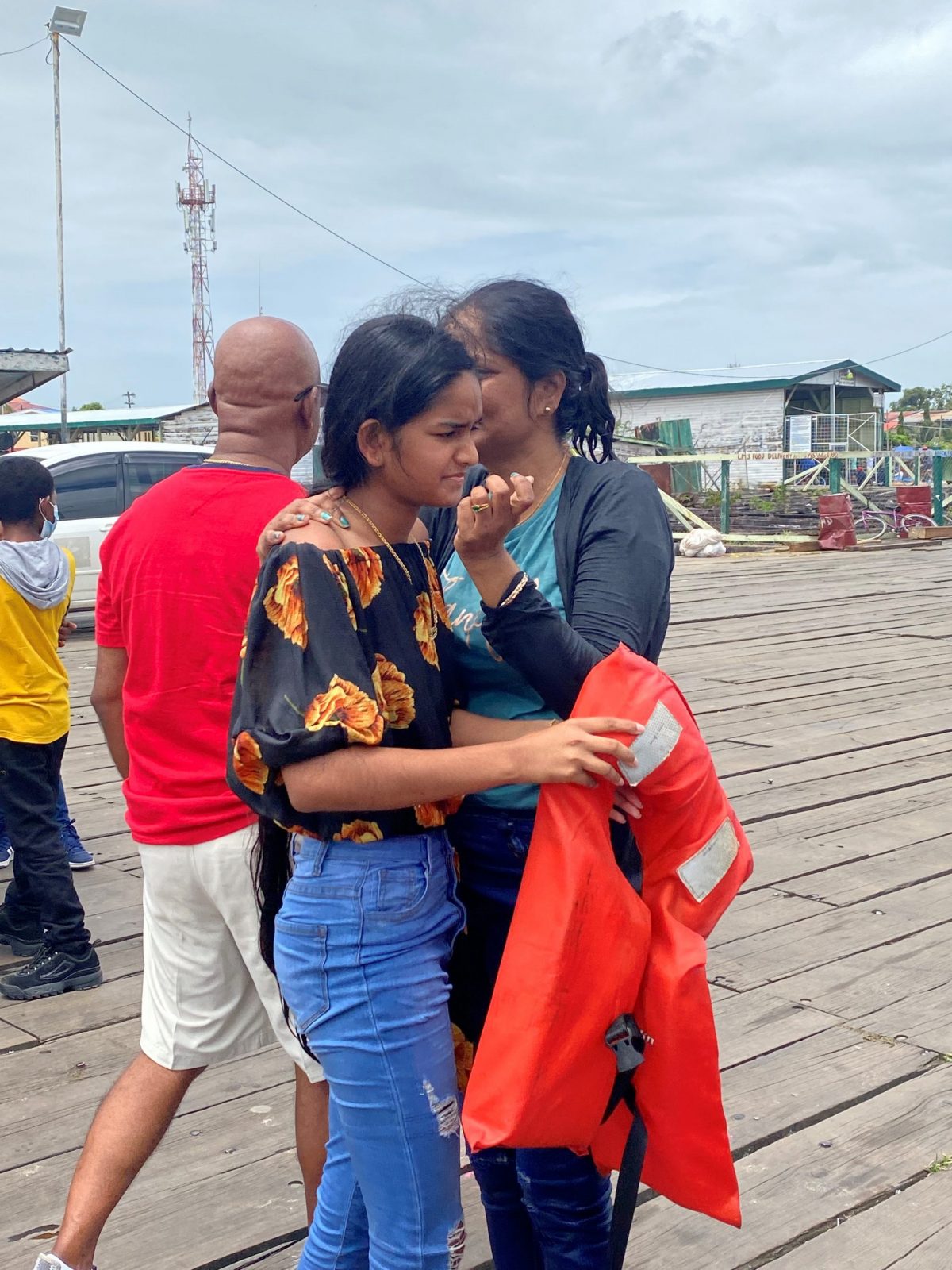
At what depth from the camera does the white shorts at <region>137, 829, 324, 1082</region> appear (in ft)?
7.64

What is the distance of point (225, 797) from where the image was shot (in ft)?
7.70

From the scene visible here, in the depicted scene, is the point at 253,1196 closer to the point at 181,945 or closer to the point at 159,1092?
the point at 159,1092

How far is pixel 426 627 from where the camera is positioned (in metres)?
1.88

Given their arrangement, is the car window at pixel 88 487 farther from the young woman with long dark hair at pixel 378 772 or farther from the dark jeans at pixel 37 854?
the young woman with long dark hair at pixel 378 772

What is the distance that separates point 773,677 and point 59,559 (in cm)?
548

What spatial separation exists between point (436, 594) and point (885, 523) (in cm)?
2115

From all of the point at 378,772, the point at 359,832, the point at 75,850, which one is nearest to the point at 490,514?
the point at 378,772

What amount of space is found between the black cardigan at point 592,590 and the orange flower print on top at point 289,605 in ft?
0.86

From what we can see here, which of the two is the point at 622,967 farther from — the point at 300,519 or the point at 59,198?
the point at 59,198

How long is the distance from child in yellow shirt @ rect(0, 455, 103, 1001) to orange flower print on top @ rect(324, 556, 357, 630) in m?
2.45

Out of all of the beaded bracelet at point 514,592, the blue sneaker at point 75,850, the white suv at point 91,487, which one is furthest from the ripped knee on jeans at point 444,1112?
the white suv at point 91,487

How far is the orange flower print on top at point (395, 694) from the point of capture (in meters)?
1.79

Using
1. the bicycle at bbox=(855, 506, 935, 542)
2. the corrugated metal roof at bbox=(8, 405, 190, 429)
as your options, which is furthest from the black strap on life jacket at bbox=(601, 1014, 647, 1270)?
the corrugated metal roof at bbox=(8, 405, 190, 429)

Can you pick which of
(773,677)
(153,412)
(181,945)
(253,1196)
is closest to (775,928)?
(253,1196)
